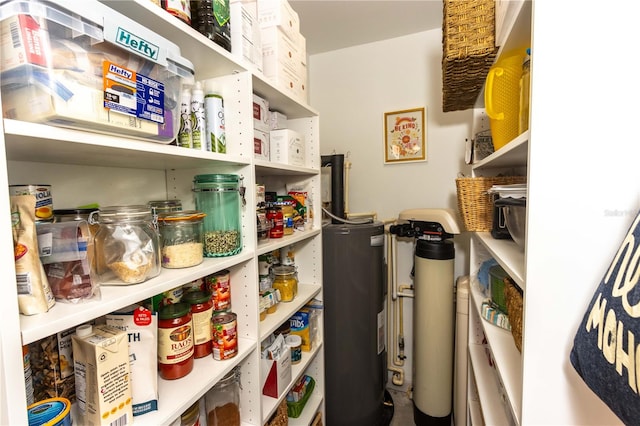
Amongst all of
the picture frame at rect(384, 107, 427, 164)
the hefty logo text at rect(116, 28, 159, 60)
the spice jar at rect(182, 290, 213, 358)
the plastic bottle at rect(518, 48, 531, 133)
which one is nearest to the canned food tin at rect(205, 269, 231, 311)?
the spice jar at rect(182, 290, 213, 358)

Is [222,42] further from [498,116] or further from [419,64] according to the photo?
[419,64]

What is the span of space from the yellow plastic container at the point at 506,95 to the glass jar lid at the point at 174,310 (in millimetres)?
1101

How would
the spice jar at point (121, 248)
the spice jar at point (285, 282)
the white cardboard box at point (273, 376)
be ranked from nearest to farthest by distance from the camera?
the spice jar at point (121, 248), the white cardboard box at point (273, 376), the spice jar at point (285, 282)

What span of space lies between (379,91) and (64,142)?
2081mm

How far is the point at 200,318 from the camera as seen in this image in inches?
34.5

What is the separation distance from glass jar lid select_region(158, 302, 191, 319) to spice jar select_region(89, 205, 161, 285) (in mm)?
147

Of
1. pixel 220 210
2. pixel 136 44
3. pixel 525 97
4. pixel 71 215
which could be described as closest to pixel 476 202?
pixel 525 97

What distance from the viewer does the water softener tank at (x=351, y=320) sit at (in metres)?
1.71

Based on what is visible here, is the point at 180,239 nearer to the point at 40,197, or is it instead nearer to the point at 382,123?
the point at 40,197

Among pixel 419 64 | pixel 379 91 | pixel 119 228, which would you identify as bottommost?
pixel 119 228

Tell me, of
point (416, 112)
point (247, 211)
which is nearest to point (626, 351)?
point (247, 211)

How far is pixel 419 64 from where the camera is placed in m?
2.09

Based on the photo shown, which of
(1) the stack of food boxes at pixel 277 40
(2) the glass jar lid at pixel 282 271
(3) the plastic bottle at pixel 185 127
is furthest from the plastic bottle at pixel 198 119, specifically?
Answer: (2) the glass jar lid at pixel 282 271

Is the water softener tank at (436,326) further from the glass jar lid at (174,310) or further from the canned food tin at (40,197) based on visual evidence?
the canned food tin at (40,197)
